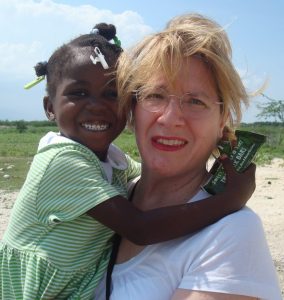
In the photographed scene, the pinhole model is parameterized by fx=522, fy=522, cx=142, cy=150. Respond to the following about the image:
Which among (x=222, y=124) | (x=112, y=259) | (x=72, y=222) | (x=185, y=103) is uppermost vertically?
(x=185, y=103)

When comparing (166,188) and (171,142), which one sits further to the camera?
(166,188)

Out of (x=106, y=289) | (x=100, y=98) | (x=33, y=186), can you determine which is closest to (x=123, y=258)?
(x=106, y=289)

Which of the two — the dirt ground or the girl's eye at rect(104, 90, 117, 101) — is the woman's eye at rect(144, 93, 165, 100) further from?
the dirt ground

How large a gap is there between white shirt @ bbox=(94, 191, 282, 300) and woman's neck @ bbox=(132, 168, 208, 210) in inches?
11.6

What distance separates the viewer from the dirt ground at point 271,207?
21.5 feet

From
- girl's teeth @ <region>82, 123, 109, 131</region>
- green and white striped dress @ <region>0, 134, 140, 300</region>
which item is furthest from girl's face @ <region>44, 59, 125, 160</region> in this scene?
green and white striped dress @ <region>0, 134, 140, 300</region>

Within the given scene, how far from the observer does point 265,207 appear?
9070 mm

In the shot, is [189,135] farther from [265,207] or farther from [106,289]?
[265,207]

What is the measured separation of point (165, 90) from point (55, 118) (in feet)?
3.04

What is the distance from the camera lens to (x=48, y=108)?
289cm

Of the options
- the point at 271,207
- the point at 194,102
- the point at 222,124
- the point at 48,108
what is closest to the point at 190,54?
the point at 194,102

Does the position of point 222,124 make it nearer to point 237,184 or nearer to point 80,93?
point 237,184

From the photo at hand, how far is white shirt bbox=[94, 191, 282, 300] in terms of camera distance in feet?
5.71

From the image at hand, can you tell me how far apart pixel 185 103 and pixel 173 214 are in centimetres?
43
